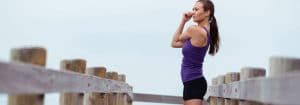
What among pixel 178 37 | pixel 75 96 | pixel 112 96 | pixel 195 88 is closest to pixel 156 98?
pixel 112 96

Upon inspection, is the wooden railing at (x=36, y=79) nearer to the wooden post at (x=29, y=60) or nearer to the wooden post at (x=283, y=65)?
the wooden post at (x=29, y=60)

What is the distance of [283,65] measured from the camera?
2.91 meters

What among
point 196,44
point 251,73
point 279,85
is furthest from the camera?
point 196,44

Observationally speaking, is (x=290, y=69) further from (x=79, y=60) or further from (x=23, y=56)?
(x=79, y=60)

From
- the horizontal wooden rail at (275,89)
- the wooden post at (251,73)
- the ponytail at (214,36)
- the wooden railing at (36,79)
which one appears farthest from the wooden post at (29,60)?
the ponytail at (214,36)

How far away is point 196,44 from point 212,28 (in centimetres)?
44

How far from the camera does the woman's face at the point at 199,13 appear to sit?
5.71 m

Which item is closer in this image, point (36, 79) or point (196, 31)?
point (36, 79)

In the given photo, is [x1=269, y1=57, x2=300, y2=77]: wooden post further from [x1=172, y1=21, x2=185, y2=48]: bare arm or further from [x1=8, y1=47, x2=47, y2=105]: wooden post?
[x1=172, y1=21, x2=185, y2=48]: bare arm

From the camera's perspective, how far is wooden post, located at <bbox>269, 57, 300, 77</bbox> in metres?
2.76

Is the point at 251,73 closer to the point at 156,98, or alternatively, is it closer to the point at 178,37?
the point at 178,37

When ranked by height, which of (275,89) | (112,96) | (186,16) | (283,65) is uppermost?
(186,16)

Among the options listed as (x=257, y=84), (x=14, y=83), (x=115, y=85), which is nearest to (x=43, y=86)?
(x=14, y=83)

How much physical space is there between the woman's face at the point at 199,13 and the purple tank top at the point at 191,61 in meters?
0.22
